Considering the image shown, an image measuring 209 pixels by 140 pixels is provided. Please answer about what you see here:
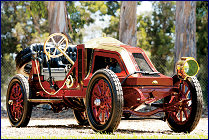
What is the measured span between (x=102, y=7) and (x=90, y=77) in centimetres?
2524

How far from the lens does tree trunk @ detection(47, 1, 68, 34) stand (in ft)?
50.9

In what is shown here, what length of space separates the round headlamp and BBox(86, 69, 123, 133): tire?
1.23m

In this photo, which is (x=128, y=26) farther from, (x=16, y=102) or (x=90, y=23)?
(x=90, y=23)

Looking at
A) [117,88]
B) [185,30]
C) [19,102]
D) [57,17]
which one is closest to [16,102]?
[19,102]

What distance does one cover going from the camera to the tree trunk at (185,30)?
15070mm

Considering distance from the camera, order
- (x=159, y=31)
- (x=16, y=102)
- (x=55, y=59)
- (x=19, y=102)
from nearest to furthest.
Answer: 1. (x=19, y=102)
2. (x=16, y=102)
3. (x=55, y=59)
4. (x=159, y=31)

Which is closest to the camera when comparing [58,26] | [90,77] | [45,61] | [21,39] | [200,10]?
[90,77]

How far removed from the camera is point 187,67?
→ 22.8 feet

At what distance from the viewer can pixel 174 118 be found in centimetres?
765

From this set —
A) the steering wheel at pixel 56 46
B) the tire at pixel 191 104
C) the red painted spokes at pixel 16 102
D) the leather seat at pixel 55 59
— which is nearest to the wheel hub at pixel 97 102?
the tire at pixel 191 104

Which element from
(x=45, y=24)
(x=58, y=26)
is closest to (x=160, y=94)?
(x=58, y=26)

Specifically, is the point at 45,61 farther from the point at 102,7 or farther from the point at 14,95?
the point at 102,7

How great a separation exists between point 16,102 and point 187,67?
4.25m

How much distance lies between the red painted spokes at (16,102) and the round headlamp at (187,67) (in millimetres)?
3851
